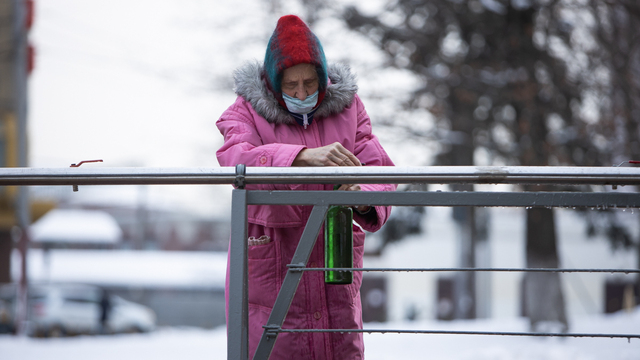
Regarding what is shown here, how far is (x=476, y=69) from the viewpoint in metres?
8.10

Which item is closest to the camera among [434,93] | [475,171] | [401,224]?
[475,171]

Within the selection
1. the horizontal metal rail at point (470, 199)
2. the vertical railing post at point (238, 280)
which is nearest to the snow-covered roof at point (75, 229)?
the vertical railing post at point (238, 280)

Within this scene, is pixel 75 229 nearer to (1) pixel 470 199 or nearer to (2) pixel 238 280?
(2) pixel 238 280

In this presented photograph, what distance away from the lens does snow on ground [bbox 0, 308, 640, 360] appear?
18.7 feet

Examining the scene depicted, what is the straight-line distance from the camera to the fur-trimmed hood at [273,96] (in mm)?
2109

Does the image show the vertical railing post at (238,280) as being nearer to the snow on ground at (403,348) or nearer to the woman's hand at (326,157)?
the woman's hand at (326,157)

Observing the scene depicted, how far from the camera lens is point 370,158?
215cm

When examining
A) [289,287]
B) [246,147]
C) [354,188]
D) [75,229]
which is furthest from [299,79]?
[75,229]

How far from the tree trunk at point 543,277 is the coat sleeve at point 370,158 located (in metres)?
6.30

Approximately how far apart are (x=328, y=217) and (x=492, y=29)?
6804 millimetres

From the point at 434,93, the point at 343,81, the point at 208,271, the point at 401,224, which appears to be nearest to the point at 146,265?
the point at 208,271

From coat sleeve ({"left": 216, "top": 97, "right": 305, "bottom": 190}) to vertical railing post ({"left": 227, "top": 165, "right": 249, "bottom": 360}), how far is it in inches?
7.4

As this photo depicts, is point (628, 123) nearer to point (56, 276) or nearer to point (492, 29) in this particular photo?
point (492, 29)

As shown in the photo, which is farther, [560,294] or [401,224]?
[401,224]
